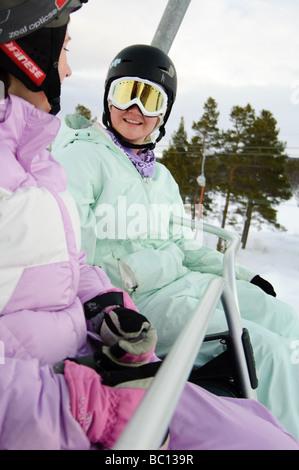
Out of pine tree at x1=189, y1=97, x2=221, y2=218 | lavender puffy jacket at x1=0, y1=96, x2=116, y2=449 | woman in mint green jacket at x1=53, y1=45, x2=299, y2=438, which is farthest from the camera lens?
pine tree at x1=189, y1=97, x2=221, y2=218

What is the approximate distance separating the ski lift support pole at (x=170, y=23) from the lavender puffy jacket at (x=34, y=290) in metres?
2.32

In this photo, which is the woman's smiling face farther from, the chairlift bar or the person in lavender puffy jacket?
the chairlift bar

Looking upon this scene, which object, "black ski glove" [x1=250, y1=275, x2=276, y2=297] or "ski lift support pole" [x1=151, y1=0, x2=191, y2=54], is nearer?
"black ski glove" [x1=250, y1=275, x2=276, y2=297]

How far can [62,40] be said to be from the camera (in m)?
1.20

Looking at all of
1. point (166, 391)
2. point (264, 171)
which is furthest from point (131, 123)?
point (264, 171)

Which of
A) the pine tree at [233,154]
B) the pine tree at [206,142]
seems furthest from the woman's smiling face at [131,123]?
the pine tree at [206,142]

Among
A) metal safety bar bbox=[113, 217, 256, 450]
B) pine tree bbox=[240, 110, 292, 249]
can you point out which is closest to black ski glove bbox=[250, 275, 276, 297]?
metal safety bar bbox=[113, 217, 256, 450]

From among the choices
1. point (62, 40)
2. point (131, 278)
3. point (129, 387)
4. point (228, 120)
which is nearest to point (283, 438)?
point (129, 387)

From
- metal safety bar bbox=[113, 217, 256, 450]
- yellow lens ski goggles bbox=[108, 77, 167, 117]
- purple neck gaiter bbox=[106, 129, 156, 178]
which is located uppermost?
yellow lens ski goggles bbox=[108, 77, 167, 117]

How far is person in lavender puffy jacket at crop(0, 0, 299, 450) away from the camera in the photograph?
0.75 meters

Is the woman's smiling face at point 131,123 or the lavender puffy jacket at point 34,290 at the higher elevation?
the woman's smiling face at point 131,123

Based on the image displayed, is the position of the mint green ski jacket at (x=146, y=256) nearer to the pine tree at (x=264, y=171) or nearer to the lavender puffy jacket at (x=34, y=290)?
the lavender puffy jacket at (x=34, y=290)

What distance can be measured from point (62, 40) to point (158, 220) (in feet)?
4.37

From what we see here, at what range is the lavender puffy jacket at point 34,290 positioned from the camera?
2.36ft
